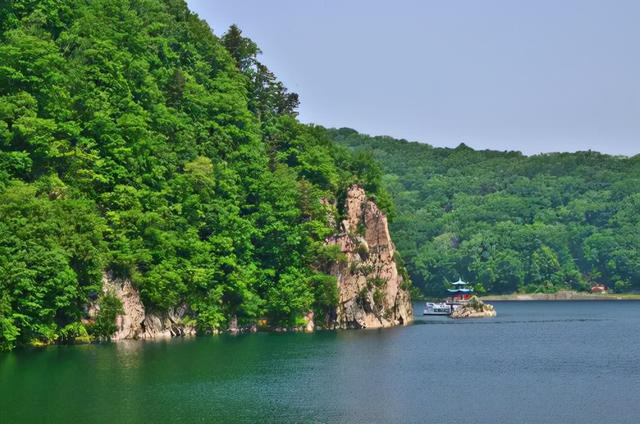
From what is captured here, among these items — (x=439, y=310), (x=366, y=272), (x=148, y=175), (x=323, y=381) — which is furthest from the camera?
(x=439, y=310)

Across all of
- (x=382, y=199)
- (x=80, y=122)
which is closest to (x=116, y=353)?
(x=80, y=122)

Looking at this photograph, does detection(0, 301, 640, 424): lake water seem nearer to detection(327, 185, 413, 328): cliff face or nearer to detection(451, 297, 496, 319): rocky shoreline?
detection(327, 185, 413, 328): cliff face

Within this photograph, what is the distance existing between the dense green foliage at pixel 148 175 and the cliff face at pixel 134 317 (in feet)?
4.18

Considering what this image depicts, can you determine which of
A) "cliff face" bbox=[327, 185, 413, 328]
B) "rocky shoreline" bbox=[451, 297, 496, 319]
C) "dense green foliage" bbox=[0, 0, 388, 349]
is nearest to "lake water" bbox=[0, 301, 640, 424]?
"dense green foliage" bbox=[0, 0, 388, 349]

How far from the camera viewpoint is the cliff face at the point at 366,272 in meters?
122

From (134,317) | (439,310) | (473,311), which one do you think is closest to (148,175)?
(134,317)

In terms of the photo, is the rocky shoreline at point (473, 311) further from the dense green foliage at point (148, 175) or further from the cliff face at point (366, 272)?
the dense green foliage at point (148, 175)

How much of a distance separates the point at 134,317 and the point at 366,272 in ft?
121

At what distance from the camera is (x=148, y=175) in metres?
103

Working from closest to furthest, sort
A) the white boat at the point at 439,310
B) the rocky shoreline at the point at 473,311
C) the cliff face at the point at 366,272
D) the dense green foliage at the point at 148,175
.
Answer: the dense green foliage at the point at 148,175 < the cliff face at the point at 366,272 < the rocky shoreline at the point at 473,311 < the white boat at the point at 439,310

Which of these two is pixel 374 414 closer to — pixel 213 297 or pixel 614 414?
pixel 614 414

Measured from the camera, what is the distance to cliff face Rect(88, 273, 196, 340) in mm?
92125

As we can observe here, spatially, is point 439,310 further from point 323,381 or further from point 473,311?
point 323,381

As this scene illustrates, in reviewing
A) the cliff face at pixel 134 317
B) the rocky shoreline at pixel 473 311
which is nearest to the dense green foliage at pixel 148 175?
the cliff face at pixel 134 317
